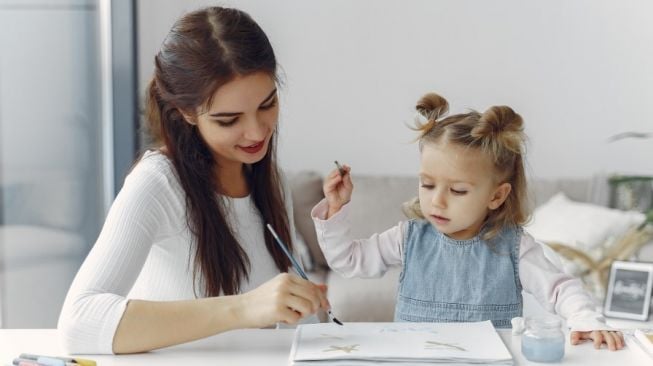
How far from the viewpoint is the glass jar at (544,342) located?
1365 millimetres

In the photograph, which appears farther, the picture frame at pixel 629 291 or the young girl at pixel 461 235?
the picture frame at pixel 629 291

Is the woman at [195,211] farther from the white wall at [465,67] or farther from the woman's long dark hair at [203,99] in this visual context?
the white wall at [465,67]

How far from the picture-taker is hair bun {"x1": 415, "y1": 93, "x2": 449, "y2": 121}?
1810 mm

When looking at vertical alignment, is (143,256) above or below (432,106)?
below

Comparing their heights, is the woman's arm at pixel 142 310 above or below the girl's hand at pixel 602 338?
above

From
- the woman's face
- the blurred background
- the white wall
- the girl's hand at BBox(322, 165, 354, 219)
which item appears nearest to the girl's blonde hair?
the girl's hand at BBox(322, 165, 354, 219)

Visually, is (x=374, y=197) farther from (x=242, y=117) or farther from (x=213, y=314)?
(x=213, y=314)

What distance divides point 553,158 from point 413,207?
7.72 feet

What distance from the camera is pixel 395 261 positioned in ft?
6.15

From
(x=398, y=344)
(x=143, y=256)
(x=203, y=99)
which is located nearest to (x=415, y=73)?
(x=203, y=99)

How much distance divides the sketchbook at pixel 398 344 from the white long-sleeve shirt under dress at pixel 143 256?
11.4 inches

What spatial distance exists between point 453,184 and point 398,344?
416 millimetres

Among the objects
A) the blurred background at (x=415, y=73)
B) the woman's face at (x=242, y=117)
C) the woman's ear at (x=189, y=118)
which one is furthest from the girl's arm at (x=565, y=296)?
the blurred background at (x=415, y=73)

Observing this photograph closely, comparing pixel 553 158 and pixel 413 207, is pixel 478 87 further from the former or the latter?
pixel 413 207
